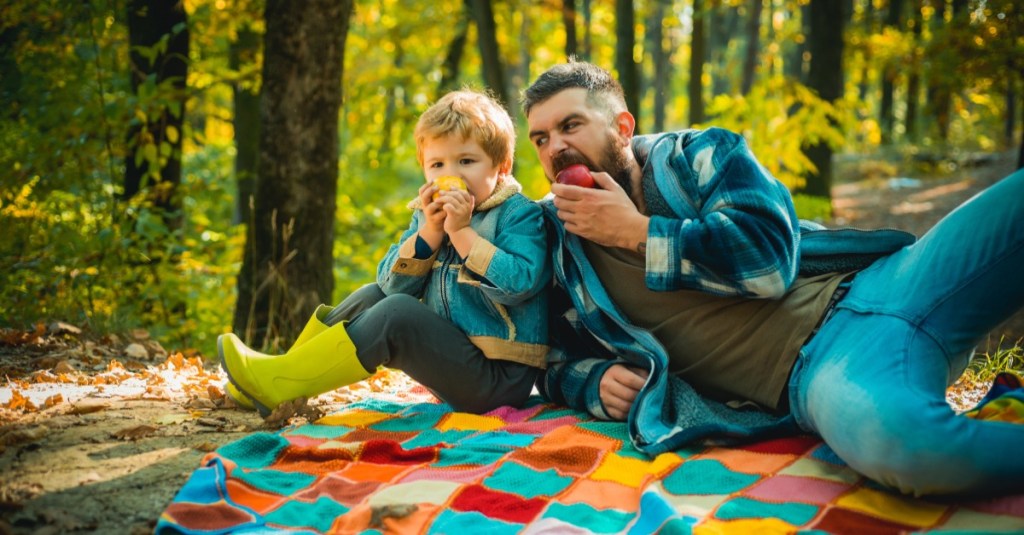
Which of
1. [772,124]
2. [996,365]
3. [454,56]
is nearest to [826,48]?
[772,124]

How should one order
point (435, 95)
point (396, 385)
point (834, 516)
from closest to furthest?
1. point (834, 516)
2. point (396, 385)
3. point (435, 95)

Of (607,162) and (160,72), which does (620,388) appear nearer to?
(607,162)

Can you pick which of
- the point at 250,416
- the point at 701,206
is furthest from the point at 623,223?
the point at 250,416

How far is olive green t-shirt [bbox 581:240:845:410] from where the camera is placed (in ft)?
8.92

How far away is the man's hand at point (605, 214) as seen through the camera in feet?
8.99

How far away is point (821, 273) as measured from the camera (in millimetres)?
2818

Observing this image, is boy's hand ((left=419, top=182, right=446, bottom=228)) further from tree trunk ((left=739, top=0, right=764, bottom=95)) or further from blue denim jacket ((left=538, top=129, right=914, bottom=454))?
tree trunk ((left=739, top=0, right=764, bottom=95))

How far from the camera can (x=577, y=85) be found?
2984mm

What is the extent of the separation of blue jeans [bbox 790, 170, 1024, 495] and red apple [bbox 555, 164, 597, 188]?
3.07 feet

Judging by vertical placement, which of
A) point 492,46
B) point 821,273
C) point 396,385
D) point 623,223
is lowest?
point 396,385

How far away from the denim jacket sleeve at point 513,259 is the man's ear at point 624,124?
0.43 metres

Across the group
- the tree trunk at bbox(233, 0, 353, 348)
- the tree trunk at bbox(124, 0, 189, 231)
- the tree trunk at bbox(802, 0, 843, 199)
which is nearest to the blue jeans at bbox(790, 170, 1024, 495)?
the tree trunk at bbox(233, 0, 353, 348)

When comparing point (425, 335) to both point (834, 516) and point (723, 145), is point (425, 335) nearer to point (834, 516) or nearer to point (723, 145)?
point (723, 145)

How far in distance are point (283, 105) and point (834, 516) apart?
3.84m
